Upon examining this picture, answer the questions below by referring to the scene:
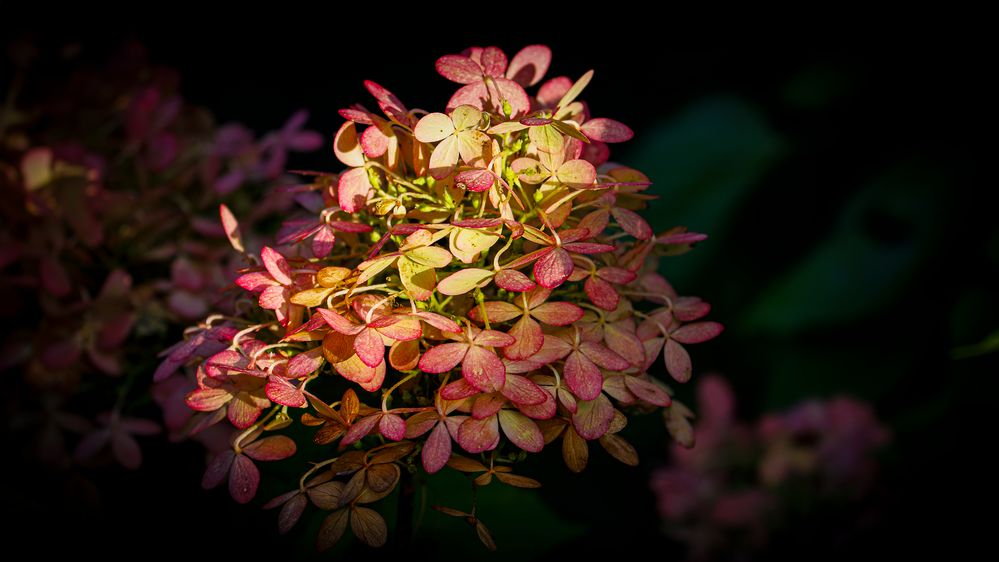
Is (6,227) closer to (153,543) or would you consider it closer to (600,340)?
(153,543)

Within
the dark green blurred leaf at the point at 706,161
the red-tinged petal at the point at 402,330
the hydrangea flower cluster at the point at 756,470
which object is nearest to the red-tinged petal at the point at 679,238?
the red-tinged petal at the point at 402,330

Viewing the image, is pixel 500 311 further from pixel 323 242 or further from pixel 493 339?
pixel 323 242

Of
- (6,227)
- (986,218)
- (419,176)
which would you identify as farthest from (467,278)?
(986,218)

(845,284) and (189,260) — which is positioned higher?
(845,284)

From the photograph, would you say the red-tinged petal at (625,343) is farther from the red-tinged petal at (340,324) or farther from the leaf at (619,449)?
the red-tinged petal at (340,324)

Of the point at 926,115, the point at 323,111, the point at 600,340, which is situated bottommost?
the point at 323,111

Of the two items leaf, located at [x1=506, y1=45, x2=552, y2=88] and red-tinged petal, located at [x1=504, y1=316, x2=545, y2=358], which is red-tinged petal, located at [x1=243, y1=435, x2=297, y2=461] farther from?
leaf, located at [x1=506, y1=45, x2=552, y2=88]
